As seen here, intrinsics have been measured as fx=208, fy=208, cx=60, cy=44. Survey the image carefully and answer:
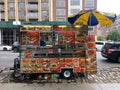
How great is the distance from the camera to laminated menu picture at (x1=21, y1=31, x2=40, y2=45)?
8539 mm

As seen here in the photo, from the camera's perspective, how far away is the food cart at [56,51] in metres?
8.43

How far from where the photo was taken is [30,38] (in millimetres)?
8594

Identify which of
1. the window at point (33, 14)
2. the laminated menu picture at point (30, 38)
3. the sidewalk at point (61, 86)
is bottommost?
the sidewalk at point (61, 86)

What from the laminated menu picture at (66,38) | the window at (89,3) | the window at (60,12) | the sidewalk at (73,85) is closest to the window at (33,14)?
the window at (60,12)

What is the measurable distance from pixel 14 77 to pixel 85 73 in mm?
3039

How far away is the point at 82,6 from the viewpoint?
60.3 metres

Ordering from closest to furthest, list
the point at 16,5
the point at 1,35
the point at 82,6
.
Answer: the point at 1,35 < the point at 16,5 < the point at 82,6

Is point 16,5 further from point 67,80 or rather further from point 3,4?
point 67,80

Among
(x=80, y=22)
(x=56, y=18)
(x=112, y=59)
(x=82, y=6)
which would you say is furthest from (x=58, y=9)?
(x=80, y=22)

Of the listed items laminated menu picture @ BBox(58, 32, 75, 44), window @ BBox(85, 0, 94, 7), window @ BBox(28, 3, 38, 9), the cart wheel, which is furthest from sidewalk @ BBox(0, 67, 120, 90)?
window @ BBox(85, 0, 94, 7)

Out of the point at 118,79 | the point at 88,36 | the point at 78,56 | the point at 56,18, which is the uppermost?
the point at 56,18

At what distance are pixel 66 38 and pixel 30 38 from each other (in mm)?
1495

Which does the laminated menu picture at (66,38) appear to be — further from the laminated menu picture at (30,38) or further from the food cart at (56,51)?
the laminated menu picture at (30,38)

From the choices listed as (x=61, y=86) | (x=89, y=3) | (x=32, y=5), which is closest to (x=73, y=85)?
(x=61, y=86)
